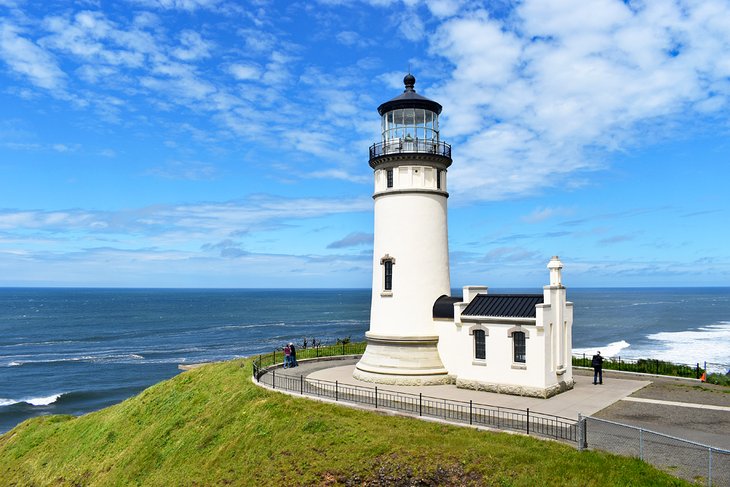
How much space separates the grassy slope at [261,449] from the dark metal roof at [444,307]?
7.24 m

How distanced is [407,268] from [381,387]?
5.35m

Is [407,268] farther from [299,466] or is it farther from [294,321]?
[294,321]

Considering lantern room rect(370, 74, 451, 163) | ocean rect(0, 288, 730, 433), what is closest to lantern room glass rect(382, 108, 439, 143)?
lantern room rect(370, 74, 451, 163)

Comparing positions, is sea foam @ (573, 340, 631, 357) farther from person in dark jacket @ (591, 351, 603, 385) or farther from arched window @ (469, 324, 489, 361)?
arched window @ (469, 324, 489, 361)

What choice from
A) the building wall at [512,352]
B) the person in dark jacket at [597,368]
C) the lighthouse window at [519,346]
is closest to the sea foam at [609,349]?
the person in dark jacket at [597,368]

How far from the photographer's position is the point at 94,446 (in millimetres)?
24531

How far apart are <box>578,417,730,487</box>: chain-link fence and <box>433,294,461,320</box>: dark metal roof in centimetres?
888

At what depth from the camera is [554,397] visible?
22.0m

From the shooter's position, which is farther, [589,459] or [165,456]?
[165,456]

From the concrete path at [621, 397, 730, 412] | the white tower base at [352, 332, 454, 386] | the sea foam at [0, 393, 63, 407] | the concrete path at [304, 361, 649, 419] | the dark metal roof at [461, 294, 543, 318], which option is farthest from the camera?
the sea foam at [0, 393, 63, 407]

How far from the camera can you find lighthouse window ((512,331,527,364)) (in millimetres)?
22406

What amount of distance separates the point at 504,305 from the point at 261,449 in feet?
36.9

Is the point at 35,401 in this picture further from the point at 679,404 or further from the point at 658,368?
the point at 679,404

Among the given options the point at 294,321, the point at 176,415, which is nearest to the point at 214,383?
the point at 176,415
